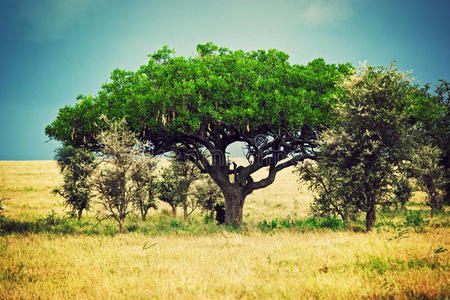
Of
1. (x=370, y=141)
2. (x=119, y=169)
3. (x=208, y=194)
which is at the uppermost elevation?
(x=370, y=141)

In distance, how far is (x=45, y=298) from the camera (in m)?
6.33

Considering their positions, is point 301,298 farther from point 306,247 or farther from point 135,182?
point 135,182

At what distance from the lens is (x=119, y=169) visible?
14195mm

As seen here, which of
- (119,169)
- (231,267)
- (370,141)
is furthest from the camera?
(119,169)

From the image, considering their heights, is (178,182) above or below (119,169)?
below

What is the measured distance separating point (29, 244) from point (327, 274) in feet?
42.2

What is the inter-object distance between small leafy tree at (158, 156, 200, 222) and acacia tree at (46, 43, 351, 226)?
5382 millimetres

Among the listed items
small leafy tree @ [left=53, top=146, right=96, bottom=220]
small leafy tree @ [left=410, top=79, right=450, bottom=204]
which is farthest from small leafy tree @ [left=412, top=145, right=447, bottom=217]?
small leafy tree @ [left=53, top=146, right=96, bottom=220]

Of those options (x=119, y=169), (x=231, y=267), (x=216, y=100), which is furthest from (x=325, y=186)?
(x=119, y=169)

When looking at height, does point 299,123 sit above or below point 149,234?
above

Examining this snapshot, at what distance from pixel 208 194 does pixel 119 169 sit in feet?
36.3

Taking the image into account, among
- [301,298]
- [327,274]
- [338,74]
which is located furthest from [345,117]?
[301,298]

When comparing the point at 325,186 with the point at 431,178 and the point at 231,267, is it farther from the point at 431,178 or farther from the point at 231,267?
the point at 231,267

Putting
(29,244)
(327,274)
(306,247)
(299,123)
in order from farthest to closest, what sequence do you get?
(299,123) < (29,244) < (306,247) < (327,274)
